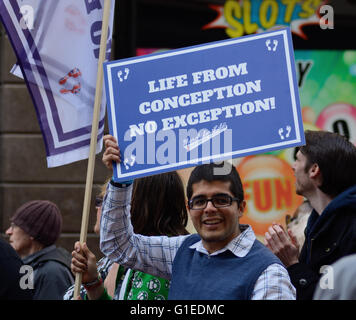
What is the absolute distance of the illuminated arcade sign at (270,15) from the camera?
7.25 meters

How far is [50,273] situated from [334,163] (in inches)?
76.0

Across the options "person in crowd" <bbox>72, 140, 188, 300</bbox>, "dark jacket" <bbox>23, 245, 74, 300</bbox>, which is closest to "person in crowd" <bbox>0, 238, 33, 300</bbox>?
"person in crowd" <bbox>72, 140, 188, 300</bbox>

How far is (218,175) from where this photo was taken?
2.99 meters

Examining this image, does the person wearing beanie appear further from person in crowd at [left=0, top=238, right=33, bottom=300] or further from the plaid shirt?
the plaid shirt

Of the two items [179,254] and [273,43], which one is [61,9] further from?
[179,254]

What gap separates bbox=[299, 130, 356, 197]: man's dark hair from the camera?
3.55 m

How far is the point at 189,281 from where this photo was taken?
2.89 meters

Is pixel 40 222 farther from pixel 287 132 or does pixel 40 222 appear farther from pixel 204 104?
pixel 287 132

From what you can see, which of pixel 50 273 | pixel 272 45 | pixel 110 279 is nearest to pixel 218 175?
pixel 272 45

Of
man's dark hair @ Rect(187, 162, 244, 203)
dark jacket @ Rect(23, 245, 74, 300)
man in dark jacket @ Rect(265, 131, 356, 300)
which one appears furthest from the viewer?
dark jacket @ Rect(23, 245, 74, 300)

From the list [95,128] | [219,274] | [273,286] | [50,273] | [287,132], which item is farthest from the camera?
[50,273]

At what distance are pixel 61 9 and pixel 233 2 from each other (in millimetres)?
3900
